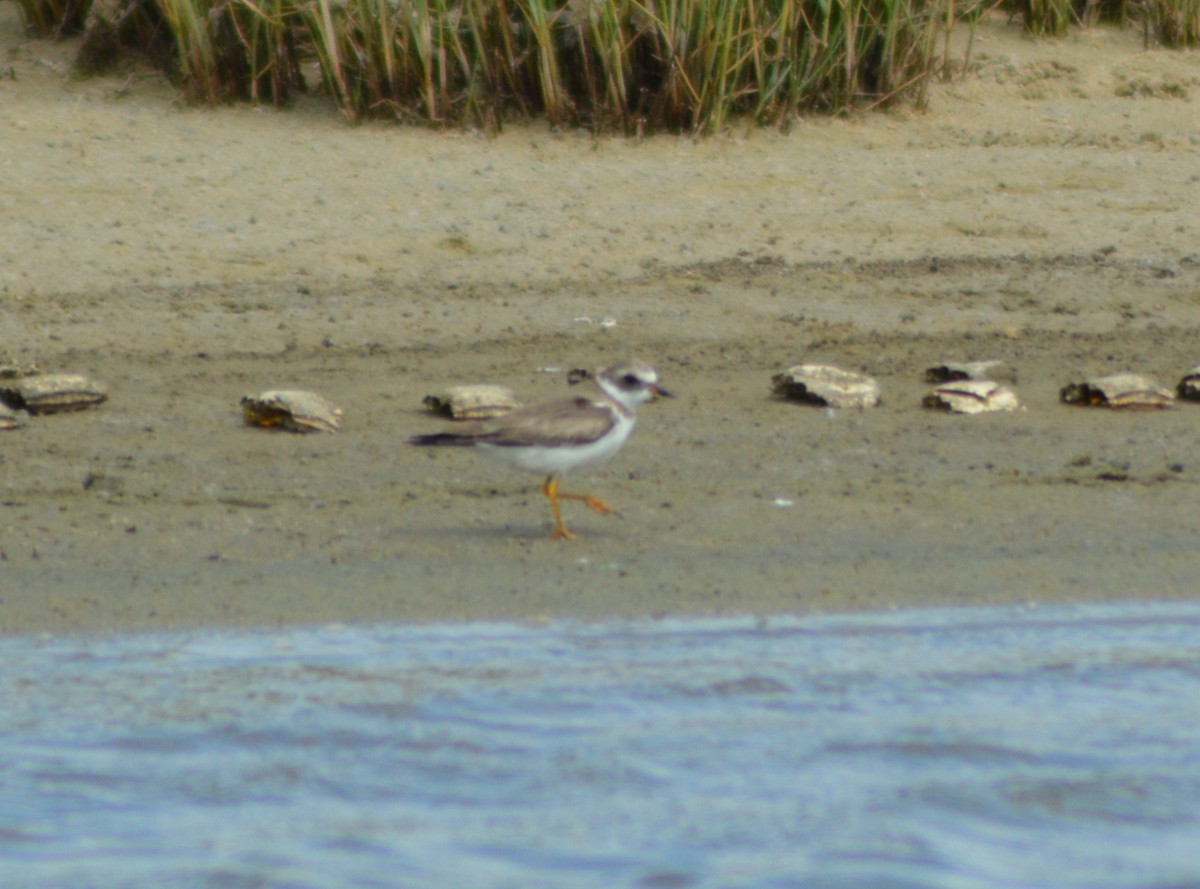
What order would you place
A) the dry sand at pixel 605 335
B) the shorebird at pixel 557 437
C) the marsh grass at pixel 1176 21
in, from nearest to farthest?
the dry sand at pixel 605 335 → the shorebird at pixel 557 437 → the marsh grass at pixel 1176 21

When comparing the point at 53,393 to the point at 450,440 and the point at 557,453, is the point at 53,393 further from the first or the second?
the point at 557,453

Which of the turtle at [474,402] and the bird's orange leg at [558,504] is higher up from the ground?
the turtle at [474,402]

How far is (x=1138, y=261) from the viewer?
9609 mm

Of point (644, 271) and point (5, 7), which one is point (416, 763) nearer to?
point (644, 271)

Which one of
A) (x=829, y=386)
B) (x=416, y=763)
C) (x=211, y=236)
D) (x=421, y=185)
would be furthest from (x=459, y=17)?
(x=416, y=763)

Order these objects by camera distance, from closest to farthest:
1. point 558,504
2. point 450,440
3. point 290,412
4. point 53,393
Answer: point 450,440 → point 558,504 → point 290,412 → point 53,393

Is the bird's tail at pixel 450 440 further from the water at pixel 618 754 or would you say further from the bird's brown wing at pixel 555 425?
the water at pixel 618 754

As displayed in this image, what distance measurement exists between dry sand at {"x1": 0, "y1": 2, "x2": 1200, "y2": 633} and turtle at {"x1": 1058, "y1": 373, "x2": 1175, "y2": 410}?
124 mm

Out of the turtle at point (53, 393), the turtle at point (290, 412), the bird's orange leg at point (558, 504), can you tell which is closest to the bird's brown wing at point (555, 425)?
the bird's orange leg at point (558, 504)

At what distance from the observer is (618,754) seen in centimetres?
497

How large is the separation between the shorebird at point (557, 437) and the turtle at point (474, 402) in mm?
746

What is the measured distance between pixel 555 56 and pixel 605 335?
2.69 meters

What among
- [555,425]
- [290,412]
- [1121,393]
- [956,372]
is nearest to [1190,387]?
[1121,393]

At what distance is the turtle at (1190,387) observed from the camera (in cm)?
798
